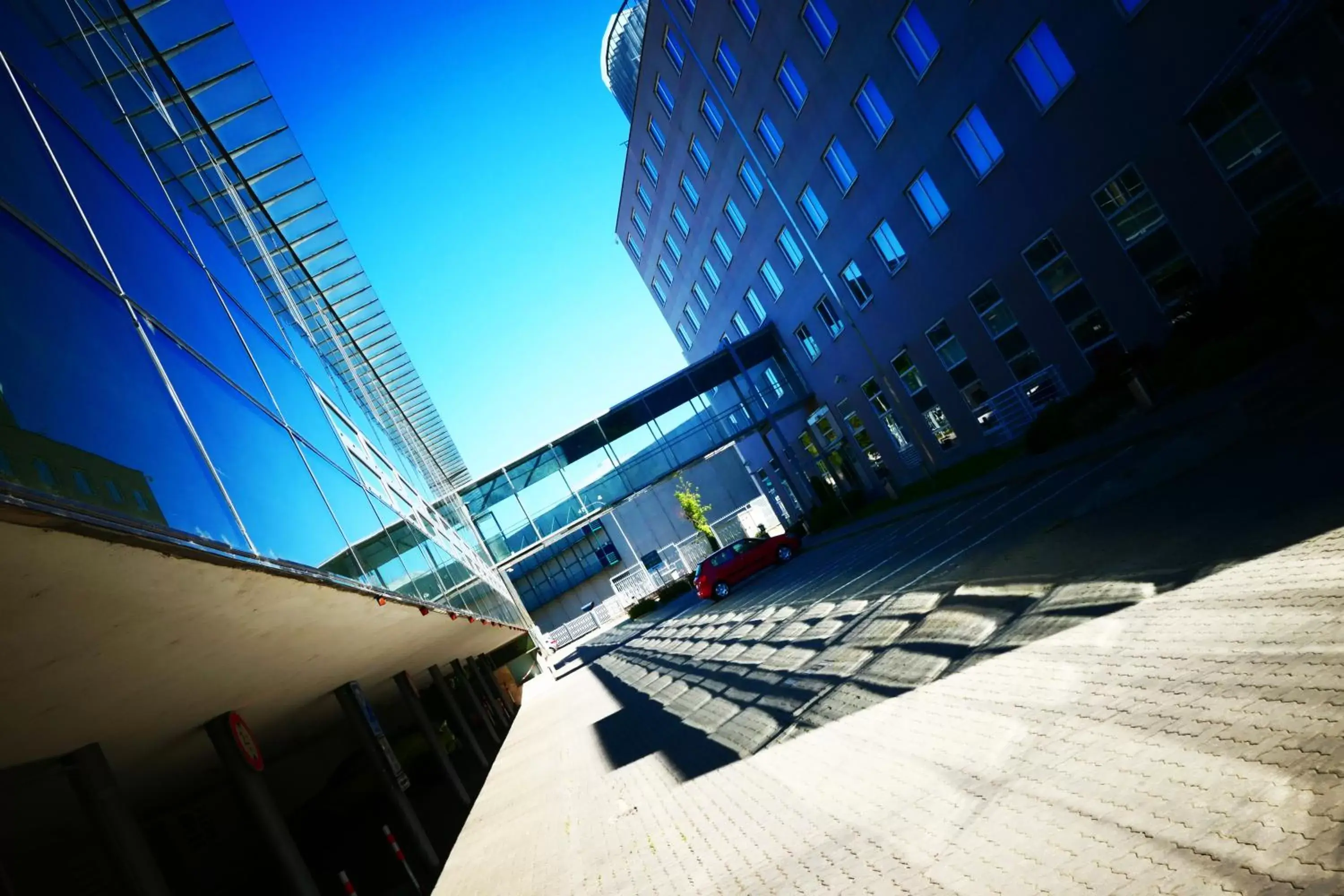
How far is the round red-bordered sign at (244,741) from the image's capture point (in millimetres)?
8664

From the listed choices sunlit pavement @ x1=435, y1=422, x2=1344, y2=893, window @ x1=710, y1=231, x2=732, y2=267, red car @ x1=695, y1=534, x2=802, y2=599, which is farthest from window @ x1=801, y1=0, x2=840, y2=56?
sunlit pavement @ x1=435, y1=422, x2=1344, y2=893

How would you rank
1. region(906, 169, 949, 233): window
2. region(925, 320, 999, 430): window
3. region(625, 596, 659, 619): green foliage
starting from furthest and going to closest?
region(625, 596, 659, 619): green foliage, region(925, 320, 999, 430): window, region(906, 169, 949, 233): window

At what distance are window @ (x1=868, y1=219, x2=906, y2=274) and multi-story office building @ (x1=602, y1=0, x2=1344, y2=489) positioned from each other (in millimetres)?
88

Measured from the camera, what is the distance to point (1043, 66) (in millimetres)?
17703

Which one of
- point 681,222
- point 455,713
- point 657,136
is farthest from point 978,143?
point 681,222

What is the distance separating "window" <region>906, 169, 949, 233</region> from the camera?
22.8 m

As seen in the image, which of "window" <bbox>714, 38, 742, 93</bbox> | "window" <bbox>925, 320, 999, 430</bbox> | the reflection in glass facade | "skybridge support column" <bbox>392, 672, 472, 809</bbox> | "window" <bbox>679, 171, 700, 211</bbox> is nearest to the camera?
the reflection in glass facade

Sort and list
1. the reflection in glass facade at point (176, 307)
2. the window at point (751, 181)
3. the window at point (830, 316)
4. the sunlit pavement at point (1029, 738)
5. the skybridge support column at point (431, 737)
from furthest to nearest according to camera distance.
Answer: the window at point (751, 181) < the window at point (830, 316) < the skybridge support column at point (431, 737) < the reflection in glass facade at point (176, 307) < the sunlit pavement at point (1029, 738)

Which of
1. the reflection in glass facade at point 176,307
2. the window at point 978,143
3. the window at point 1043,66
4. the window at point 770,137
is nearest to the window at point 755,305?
the window at point 770,137

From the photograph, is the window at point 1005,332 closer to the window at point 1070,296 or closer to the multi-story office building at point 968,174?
the multi-story office building at point 968,174

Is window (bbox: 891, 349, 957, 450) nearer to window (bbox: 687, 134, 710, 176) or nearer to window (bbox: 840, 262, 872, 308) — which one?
window (bbox: 840, 262, 872, 308)

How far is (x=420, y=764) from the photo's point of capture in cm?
2169

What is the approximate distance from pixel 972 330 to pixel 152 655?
22.3m

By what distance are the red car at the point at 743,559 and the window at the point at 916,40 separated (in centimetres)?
1479
